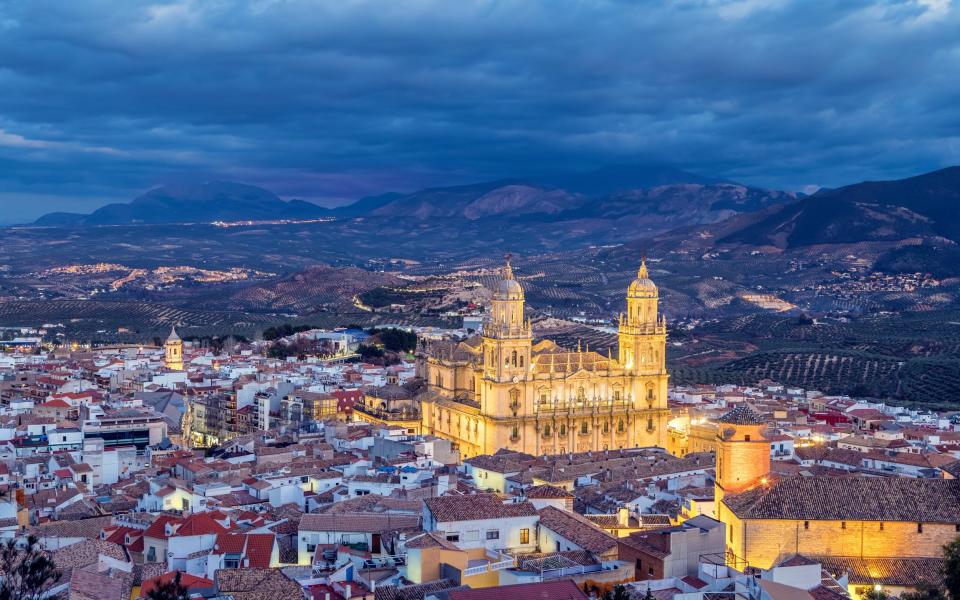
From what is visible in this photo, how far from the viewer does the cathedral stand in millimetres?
54781

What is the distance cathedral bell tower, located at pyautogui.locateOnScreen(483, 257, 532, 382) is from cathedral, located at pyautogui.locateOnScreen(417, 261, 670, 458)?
0.05 m

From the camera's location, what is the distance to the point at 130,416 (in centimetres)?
5084

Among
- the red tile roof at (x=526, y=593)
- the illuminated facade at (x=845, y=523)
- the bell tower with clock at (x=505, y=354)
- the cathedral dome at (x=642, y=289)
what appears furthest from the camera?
the cathedral dome at (x=642, y=289)

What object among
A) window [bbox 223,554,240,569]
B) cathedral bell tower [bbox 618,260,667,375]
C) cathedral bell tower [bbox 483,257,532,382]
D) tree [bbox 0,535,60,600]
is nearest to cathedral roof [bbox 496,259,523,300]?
cathedral bell tower [bbox 483,257,532,382]

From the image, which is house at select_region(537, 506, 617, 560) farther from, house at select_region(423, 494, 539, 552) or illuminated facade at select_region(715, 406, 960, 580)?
illuminated facade at select_region(715, 406, 960, 580)

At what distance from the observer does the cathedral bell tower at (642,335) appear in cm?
5747

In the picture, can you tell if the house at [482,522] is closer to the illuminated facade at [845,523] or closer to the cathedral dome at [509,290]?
the illuminated facade at [845,523]

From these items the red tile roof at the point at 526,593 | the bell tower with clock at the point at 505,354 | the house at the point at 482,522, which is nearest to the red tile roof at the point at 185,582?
the house at the point at 482,522

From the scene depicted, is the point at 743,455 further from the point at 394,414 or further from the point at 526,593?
the point at 394,414

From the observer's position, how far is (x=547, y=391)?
5559 centimetres

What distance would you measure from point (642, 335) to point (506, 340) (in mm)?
7208

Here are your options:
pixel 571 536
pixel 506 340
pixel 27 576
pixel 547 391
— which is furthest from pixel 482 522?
pixel 547 391

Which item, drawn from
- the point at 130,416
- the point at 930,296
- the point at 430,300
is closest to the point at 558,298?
the point at 430,300

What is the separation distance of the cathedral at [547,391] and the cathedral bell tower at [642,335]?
5cm
